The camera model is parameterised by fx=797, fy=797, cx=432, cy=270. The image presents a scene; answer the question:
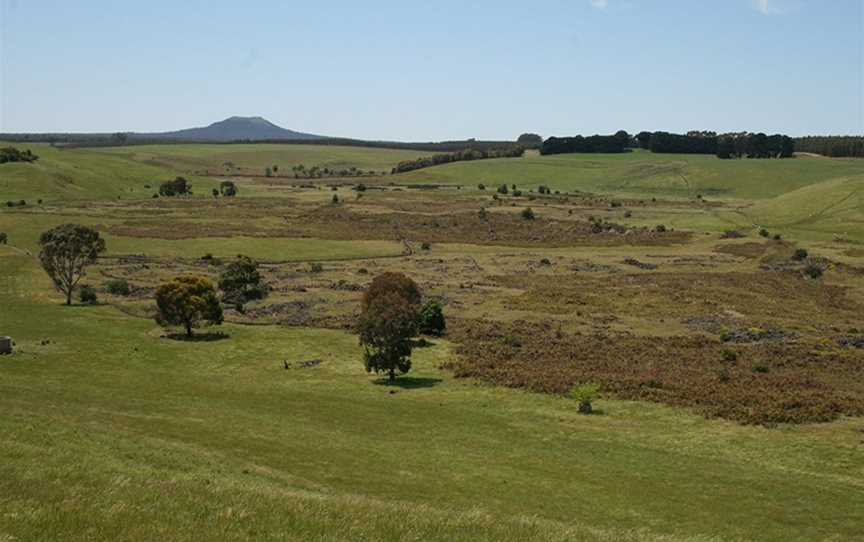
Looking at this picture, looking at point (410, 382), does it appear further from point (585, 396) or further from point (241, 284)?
point (241, 284)

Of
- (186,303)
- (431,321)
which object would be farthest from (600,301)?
(186,303)

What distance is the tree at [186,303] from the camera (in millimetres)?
66125

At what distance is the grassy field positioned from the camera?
20078mm

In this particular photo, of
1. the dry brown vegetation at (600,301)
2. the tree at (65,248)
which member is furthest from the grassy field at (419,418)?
the tree at (65,248)

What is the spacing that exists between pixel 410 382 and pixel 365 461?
21266 mm

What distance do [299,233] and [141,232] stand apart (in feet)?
89.4

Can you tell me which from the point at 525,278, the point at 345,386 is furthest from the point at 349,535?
the point at 525,278

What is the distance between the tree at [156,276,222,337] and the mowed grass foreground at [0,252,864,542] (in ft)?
22.8

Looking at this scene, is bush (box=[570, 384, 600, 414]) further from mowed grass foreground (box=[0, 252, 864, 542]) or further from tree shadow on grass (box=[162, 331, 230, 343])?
tree shadow on grass (box=[162, 331, 230, 343])

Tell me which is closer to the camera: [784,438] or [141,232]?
[784,438]

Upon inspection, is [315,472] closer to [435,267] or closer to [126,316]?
[126,316]

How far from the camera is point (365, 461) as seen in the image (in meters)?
34.2

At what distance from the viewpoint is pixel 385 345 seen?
54.8 m

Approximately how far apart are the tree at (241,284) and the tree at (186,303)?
17.4 metres
